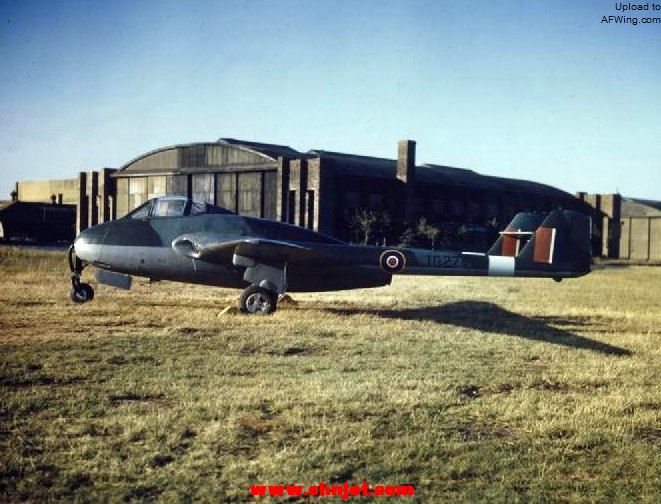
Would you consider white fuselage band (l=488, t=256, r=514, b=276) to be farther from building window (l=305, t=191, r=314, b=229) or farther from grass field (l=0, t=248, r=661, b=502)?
building window (l=305, t=191, r=314, b=229)

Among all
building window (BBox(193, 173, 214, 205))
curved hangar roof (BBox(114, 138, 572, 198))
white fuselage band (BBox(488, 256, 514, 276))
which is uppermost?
curved hangar roof (BBox(114, 138, 572, 198))

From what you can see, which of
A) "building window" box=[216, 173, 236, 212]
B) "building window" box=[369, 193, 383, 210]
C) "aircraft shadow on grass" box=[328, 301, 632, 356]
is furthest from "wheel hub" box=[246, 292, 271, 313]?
"building window" box=[369, 193, 383, 210]

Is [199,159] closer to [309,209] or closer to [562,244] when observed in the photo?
[309,209]

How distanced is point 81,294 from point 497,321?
964 cm

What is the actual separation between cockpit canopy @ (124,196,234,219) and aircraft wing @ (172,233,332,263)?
78 centimetres

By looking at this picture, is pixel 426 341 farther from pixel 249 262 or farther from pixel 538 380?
pixel 249 262

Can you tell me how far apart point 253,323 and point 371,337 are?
2.49 meters

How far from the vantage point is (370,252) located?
1432 cm

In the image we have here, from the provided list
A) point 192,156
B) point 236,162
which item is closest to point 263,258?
point 236,162

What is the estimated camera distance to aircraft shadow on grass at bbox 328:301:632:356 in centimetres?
1137

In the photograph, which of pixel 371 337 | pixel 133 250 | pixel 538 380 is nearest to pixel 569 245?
pixel 371 337

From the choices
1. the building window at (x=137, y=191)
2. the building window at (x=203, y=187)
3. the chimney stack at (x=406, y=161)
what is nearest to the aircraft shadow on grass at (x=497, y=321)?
the chimney stack at (x=406, y=161)

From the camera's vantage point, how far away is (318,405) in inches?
255

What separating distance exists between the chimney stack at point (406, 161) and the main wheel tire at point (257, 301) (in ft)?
97.3
